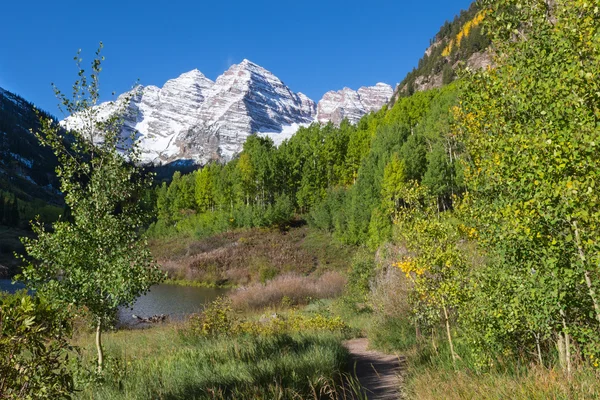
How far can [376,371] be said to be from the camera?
7.19 metres

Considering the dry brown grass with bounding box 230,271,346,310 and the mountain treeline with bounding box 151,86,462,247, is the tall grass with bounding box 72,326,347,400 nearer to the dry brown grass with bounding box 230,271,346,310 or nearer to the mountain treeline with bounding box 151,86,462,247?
the dry brown grass with bounding box 230,271,346,310

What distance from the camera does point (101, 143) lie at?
26.6 ft

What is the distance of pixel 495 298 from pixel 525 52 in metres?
3.24

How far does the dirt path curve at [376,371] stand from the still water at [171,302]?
14.9m

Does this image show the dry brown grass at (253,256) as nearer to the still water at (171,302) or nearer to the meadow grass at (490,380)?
the still water at (171,302)

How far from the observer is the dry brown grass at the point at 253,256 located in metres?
42.3

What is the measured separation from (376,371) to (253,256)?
39706 millimetres

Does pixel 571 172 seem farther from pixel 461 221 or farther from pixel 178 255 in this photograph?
pixel 178 255

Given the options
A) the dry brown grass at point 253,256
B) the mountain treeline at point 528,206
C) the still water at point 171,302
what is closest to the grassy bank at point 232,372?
the mountain treeline at point 528,206

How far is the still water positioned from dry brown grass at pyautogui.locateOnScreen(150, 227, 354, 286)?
3379 mm

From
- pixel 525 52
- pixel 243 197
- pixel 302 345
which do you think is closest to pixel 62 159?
pixel 302 345

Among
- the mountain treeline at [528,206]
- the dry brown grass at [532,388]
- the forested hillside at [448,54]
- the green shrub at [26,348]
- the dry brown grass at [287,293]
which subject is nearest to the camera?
the green shrub at [26,348]

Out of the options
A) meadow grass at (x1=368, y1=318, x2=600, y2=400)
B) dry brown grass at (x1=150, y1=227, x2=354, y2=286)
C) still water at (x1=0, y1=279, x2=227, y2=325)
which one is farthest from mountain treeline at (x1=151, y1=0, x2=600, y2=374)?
dry brown grass at (x1=150, y1=227, x2=354, y2=286)

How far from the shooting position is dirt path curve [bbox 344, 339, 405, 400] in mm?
7891
